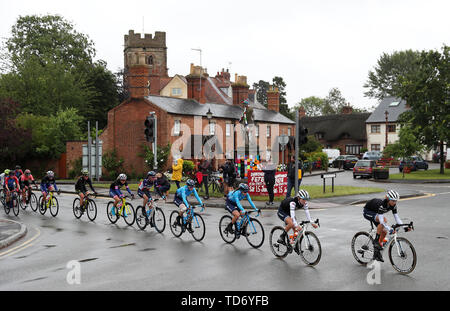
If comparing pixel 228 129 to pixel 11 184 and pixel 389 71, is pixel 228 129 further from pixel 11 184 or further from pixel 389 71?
pixel 389 71

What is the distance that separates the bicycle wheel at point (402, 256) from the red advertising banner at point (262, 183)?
13826 millimetres

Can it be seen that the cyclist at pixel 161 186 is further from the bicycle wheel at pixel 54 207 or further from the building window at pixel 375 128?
the building window at pixel 375 128

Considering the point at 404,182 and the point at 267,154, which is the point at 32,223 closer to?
the point at 404,182

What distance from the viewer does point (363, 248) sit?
9234 mm

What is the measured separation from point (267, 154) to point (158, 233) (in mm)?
38143

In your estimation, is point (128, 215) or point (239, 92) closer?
point (128, 215)

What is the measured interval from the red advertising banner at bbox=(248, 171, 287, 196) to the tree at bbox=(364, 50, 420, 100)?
75702 millimetres

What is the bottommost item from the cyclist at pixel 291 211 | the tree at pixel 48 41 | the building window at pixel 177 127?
the cyclist at pixel 291 211

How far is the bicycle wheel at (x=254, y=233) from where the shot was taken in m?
11.2

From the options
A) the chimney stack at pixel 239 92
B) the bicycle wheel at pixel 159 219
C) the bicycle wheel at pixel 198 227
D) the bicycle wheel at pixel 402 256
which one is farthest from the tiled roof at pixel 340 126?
the bicycle wheel at pixel 402 256

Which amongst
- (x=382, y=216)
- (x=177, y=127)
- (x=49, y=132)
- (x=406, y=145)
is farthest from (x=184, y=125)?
(x=382, y=216)

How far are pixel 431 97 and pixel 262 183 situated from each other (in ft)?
84.8

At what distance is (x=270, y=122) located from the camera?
170 feet
